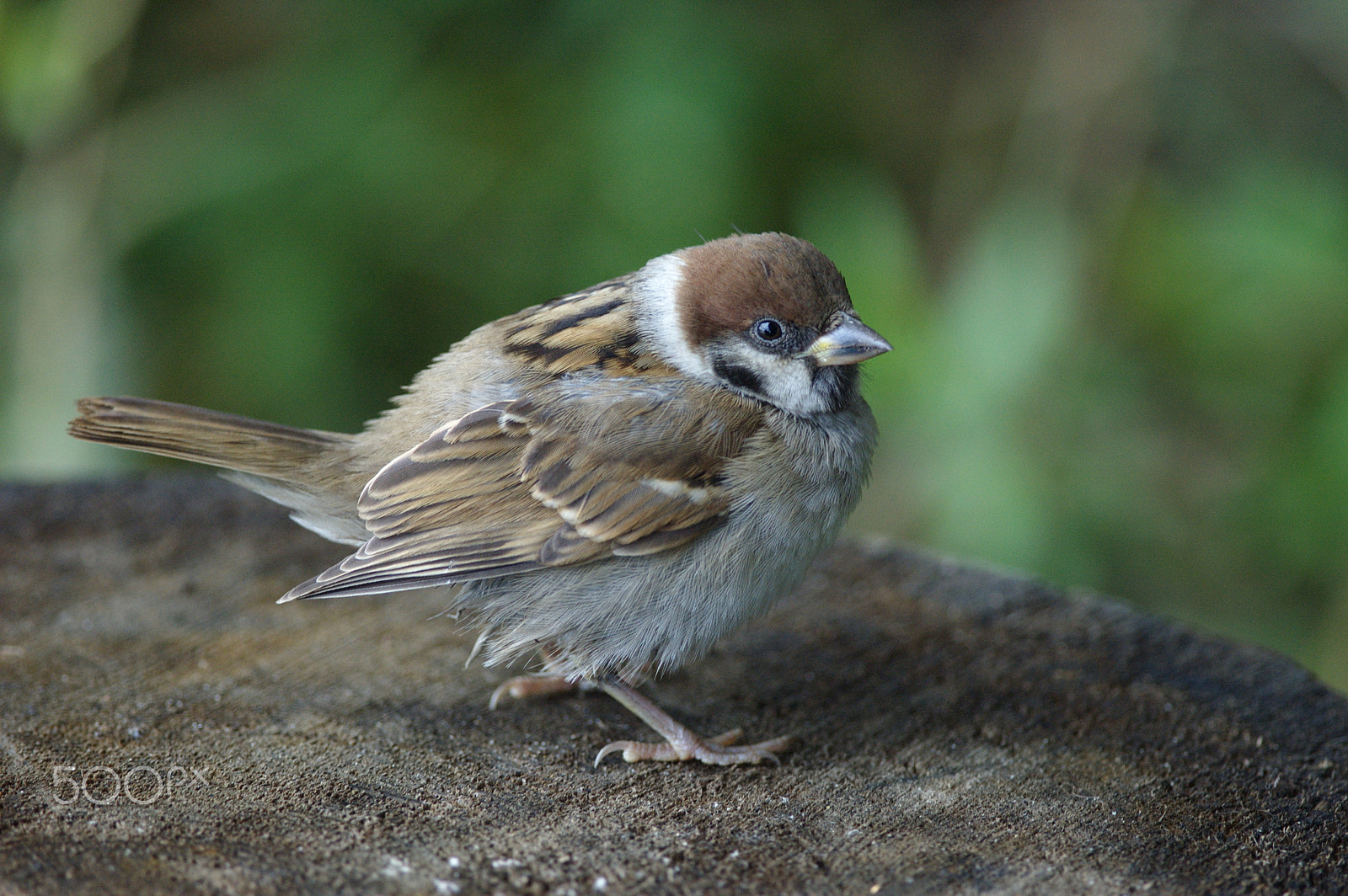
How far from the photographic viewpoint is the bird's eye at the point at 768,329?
8.43 feet

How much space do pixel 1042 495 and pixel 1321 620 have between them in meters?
1.12

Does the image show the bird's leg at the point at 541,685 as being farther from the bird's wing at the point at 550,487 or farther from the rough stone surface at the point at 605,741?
the bird's wing at the point at 550,487

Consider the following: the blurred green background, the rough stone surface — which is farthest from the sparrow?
the blurred green background

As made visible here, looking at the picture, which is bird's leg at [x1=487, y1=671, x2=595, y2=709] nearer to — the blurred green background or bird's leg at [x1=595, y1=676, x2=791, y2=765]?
bird's leg at [x1=595, y1=676, x2=791, y2=765]

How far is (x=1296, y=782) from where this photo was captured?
2301 millimetres

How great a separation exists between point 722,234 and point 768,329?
1.80m

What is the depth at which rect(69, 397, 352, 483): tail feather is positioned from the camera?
2.50 meters

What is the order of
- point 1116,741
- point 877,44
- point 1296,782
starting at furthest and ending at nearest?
point 877,44
point 1116,741
point 1296,782

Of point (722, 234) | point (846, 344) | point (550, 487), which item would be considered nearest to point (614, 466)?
point (550, 487)

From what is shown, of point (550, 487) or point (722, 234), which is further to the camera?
point (722, 234)

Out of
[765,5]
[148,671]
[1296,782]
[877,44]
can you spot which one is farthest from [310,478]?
[877,44]

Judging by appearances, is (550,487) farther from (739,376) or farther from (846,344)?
(846,344)

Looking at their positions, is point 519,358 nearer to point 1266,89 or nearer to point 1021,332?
point 1021,332

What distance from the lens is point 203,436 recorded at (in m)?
2.55
